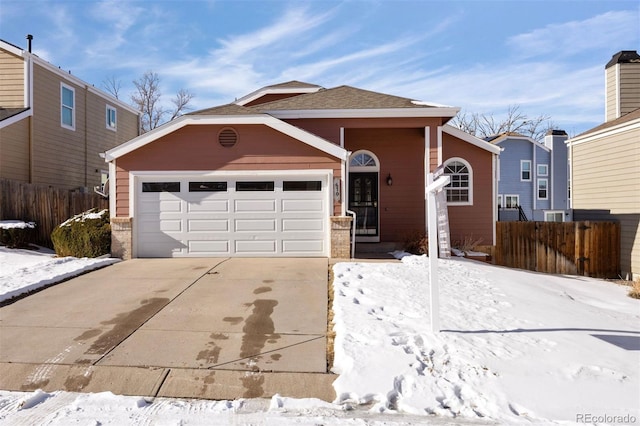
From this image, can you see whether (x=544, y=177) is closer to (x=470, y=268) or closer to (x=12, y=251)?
(x=470, y=268)

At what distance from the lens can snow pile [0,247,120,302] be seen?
691cm

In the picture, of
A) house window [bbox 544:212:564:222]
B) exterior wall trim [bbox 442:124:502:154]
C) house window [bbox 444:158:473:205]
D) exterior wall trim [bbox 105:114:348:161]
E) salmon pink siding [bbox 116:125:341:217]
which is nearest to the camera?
exterior wall trim [bbox 105:114:348:161]

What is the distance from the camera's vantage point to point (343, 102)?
Answer: 37.8 ft

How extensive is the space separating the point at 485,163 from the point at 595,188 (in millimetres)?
5003

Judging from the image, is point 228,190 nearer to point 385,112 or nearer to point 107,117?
point 385,112

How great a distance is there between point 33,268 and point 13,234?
11.5 feet

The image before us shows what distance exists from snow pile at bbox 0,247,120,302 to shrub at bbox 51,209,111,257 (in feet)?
1.16

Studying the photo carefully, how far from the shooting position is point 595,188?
14.3 metres

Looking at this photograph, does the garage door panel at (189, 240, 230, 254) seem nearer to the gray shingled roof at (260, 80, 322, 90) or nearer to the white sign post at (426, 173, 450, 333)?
the white sign post at (426, 173, 450, 333)

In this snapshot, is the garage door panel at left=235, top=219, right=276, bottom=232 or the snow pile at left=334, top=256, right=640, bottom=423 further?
the garage door panel at left=235, top=219, right=276, bottom=232

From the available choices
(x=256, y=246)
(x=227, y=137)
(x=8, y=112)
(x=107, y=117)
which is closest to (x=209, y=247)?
(x=256, y=246)

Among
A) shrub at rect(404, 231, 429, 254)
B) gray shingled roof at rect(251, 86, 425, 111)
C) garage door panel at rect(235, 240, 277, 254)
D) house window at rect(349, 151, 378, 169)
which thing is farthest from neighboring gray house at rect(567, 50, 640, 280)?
garage door panel at rect(235, 240, 277, 254)

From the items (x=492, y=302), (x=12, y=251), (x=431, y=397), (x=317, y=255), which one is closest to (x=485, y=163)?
(x=317, y=255)

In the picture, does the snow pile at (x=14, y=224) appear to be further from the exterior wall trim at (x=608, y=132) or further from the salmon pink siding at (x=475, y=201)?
the exterior wall trim at (x=608, y=132)
